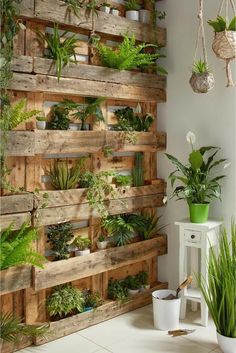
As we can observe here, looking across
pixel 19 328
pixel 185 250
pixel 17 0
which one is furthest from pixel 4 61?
pixel 185 250

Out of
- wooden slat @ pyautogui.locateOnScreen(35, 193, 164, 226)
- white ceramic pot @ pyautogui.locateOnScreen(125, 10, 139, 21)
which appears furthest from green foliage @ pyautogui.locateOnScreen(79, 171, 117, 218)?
white ceramic pot @ pyautogui.locateOnScreen(125, 10, 139, 21)

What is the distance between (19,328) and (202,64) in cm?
246

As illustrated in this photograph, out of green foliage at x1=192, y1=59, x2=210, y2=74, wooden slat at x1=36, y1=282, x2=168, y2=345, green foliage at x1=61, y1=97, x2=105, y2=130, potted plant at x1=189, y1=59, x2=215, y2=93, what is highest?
green foliage at x1=192, y1=59, x2=210, y2=74

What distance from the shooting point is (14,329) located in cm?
302

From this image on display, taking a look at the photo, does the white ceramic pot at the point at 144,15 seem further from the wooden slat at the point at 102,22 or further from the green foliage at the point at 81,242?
the green foliage at the point at 81,242

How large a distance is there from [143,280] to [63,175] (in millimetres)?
1360

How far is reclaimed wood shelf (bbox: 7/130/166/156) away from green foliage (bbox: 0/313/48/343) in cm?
116

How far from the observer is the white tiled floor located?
3125 mm

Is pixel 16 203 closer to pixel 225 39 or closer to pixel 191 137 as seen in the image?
pixel 191 137

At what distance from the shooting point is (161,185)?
13.8 feet

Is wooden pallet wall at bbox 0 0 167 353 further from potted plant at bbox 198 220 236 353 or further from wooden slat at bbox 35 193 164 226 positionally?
potted plant at bbox 198 220 236 353

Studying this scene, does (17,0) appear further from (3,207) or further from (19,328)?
(19,328)

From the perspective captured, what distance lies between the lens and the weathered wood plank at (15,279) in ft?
9.76

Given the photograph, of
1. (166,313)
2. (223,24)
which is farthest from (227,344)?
(223,24)
